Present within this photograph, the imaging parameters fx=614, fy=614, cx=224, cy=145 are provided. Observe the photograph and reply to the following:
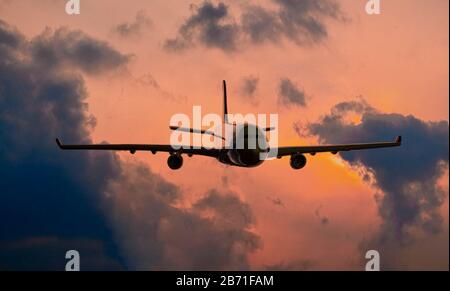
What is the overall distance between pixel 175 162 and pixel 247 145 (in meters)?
11.0

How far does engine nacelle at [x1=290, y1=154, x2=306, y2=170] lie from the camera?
7775 centimetres

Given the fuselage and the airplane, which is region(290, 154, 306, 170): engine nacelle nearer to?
the airplane

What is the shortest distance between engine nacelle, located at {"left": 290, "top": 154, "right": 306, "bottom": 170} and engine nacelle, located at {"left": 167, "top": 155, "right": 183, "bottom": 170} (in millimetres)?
14475

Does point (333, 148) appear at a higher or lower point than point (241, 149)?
higher

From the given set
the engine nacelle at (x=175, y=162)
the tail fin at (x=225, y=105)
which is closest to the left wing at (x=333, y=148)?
the engine nacelle at (x=175, y=162)

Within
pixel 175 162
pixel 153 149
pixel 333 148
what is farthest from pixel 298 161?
pixel 153 149

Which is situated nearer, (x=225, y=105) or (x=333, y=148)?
(x=333, y=148)

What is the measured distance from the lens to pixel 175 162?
73250 millimetres

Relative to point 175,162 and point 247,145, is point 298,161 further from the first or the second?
point 175,162
